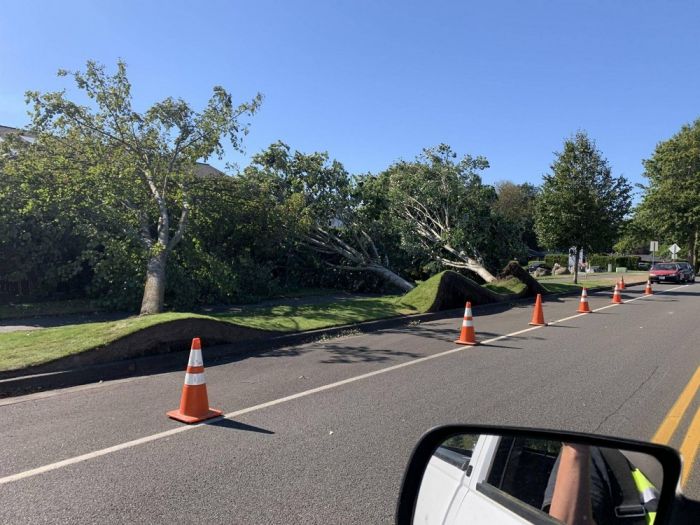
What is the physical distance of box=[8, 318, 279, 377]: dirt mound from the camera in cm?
780

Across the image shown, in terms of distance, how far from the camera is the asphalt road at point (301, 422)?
375 centimetres

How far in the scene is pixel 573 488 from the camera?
162 cm

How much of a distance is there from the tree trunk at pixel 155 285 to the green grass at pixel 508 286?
11350mm

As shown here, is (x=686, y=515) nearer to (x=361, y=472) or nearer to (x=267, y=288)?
(x=361, y=472)

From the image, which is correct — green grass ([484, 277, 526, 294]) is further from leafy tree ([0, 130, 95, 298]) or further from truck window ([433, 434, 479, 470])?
truck window ([433, 434, 479, 470])

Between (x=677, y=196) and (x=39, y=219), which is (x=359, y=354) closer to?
(x=39, y=219)

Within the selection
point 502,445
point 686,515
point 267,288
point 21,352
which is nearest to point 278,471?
point 502,445

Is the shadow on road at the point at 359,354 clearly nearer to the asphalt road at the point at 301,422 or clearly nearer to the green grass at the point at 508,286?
the asphalt road at the point at 301,422

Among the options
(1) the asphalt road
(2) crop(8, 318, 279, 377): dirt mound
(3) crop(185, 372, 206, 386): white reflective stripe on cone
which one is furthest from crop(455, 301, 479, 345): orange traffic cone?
(3) crop(185, 372, 206, 386): white reflective stripe on cone

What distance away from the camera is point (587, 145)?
90.8 feet

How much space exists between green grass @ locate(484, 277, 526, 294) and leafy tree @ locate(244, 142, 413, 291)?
309cm

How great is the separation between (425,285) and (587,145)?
646 inches

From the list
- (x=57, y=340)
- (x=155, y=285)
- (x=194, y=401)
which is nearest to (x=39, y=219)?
(x=155, y=285)

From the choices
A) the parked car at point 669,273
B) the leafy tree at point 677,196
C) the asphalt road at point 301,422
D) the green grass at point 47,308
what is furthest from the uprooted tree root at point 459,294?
the leafy tree at point 677,196
